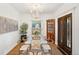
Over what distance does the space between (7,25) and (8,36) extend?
247 millimetres

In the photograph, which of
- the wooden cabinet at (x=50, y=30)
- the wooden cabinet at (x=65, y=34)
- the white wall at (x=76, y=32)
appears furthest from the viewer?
the wooden cabinet at (x=50, y=30)

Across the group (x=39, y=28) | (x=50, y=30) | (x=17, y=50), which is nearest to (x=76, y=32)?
(x=50, y=30)

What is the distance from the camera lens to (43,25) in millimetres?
2586

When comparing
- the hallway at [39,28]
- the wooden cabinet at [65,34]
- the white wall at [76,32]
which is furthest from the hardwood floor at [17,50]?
the white wall at [76,32]

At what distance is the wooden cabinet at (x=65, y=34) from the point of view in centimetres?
242

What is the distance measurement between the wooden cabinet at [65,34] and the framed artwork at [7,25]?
1.03 meters

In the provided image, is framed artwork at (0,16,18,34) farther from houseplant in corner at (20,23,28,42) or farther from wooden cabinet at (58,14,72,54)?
wooden cabinet at (58,14,72,54)

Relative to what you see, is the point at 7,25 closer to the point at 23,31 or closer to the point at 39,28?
the point at 23,31

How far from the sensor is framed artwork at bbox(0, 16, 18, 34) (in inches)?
91.8

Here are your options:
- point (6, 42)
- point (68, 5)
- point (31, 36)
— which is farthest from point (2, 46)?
point (68, 5)

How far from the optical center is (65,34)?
2.58 meters

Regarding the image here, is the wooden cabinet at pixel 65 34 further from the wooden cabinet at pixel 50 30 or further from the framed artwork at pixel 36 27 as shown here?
the framed artwork at pixel 36 27

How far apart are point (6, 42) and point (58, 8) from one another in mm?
1373

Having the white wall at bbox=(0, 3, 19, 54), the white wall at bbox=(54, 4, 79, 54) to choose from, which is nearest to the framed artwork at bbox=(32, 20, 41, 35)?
the white wall at bbox=(0, 3, 19, 54)
